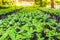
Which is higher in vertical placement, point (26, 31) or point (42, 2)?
point (26, 31)

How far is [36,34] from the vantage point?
3643 millimetres

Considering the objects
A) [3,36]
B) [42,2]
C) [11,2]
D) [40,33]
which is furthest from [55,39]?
[11,2]

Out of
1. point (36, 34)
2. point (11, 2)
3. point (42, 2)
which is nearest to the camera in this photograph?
point (36, 34)

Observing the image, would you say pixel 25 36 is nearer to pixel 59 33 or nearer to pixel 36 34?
pixel 36 34

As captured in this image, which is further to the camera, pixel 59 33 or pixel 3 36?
pixel 59 33

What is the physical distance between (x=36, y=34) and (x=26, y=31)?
24cm

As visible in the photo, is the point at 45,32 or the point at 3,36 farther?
the point at 45,32

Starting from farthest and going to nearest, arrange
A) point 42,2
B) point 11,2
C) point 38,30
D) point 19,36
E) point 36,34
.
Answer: point 11,2 < point 42,2 < point 38,30 < point 36,34 < point 19,36

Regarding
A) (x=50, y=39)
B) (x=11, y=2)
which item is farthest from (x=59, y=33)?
(x=11, y=2)

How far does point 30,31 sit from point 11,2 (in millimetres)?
48011

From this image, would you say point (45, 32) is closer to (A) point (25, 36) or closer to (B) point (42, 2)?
(A) point (25, 36)

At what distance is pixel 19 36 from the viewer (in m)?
3.39

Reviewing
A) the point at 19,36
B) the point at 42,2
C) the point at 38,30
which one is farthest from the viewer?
the point at 42,2

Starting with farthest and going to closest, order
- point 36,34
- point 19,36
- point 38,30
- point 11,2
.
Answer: point 11,2
point 38,30
point 36,34
point 19,36
